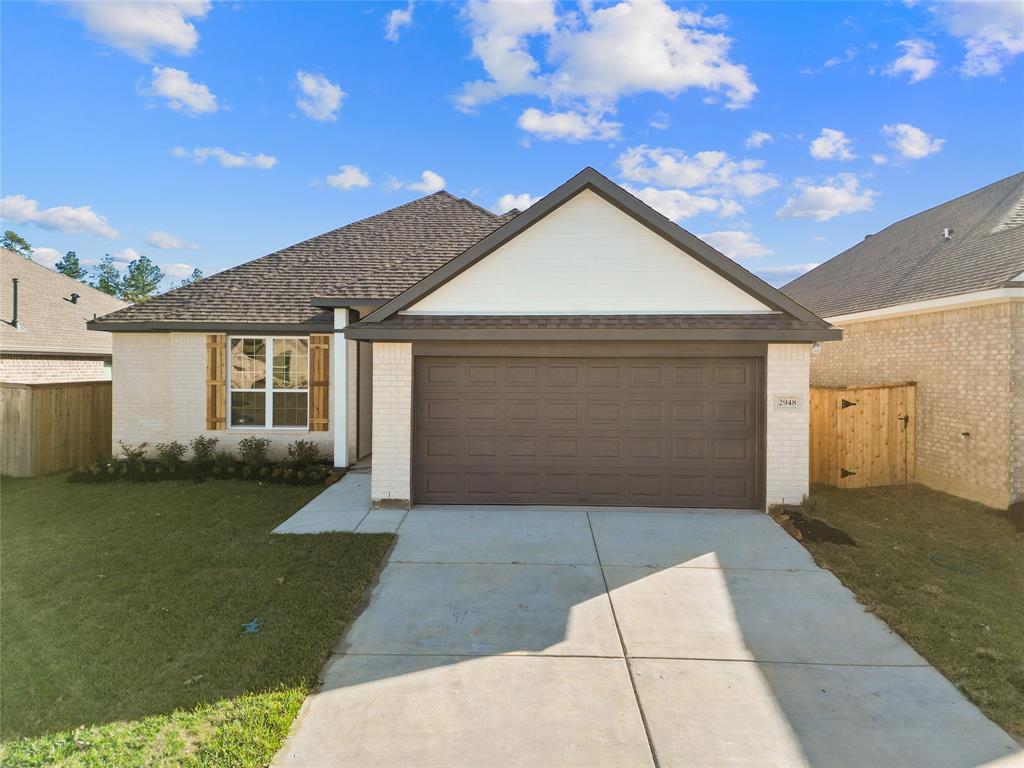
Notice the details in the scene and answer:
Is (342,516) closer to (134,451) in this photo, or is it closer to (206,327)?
(206,327)

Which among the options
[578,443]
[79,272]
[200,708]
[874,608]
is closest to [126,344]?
[578,443]

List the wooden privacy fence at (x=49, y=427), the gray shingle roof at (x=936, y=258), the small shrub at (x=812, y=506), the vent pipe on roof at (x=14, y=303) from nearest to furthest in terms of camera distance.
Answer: the small shrub at (x=812, y=506), the gray shingle roof at (x=936, y=258), the wooden privacy fence at (x=49, y=427), the vent pipe on roof at (x=14, y=303)

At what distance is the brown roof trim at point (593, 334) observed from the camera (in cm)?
814

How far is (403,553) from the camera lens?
6.68 meters

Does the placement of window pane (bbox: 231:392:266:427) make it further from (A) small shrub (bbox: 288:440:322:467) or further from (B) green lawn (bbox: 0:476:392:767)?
(B) green lawn (bbox: 0:476:392:767)

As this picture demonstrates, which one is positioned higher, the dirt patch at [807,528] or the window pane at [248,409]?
the window pane at [248,409]

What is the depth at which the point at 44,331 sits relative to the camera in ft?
54.9

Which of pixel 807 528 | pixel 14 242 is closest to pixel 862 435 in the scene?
pixel 807 528

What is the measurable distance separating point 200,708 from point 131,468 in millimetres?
9606

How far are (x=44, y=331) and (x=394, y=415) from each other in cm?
1489

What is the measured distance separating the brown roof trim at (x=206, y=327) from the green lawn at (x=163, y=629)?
13.9 ft

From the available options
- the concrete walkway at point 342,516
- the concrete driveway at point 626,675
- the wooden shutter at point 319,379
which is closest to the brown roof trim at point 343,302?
the wooden shutter at point 319,379

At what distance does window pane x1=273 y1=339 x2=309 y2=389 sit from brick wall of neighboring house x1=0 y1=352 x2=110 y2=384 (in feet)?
25.2

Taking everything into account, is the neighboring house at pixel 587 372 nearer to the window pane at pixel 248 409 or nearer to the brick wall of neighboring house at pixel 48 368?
the window pane at pixel 248 409
